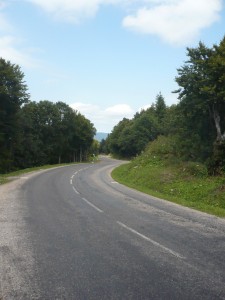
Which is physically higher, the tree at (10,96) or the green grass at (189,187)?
the tree at (10,96)

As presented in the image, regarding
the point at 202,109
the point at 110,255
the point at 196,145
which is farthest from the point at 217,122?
the point at 110,255

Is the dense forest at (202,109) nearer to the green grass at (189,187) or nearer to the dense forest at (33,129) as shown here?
the green grass at (189,187)

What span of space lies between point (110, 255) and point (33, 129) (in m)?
70.2

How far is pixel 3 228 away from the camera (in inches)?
397

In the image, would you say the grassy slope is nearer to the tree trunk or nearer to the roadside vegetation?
the roadside vegetation

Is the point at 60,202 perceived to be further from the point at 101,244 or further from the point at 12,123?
the point at 12,123

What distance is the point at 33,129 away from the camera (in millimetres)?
75375

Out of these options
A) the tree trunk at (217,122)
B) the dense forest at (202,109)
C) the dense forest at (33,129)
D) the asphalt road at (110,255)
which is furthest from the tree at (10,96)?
the asphalt road at (110,255)

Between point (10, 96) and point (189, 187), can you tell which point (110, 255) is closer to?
point (189, 187)

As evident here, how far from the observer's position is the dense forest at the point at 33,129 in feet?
145

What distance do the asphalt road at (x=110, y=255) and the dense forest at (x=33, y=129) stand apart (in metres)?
33.1

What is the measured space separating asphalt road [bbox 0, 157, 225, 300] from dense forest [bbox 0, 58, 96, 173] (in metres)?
33.1

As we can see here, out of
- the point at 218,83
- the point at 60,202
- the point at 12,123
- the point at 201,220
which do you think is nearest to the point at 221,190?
the point at 201,220

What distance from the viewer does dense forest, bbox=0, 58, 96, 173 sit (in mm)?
44156
